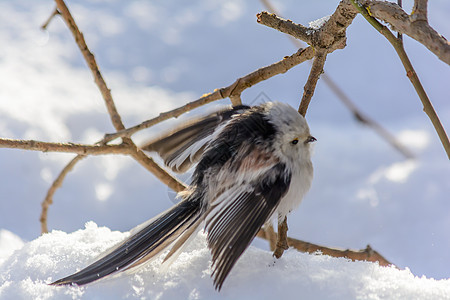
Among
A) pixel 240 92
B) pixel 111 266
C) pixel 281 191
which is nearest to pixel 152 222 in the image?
pixel 111 266

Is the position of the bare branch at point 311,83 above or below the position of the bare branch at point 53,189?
above

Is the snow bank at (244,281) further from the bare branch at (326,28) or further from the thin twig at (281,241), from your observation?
the bare branch at (326,28)

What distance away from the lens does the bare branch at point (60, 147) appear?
94 cm

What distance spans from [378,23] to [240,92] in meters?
0.41

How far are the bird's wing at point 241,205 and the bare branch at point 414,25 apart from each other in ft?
1.00

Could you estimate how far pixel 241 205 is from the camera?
818 millimetres

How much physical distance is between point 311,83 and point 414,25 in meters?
0.32

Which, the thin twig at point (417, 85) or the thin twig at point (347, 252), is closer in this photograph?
the thin twig at point (417, 85)

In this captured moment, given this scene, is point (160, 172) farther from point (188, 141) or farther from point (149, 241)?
point (149, 241)

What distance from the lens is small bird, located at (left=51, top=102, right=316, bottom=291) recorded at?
79 cm

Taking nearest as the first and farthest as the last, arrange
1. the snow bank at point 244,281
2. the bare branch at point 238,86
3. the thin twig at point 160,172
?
the snow bank at point 244,281, the bare branch at point 238,86, the thin twig at point 160,172

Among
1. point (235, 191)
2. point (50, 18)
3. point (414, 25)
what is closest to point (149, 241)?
point (235, 191)

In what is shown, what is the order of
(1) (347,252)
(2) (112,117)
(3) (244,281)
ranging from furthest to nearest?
(2) (112,117), (1) (347,252), (3) (244,281)

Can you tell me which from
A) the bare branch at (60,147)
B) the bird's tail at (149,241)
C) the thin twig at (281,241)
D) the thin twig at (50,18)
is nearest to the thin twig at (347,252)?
the thin twig at (281,241)
